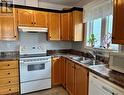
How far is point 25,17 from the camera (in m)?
3.19

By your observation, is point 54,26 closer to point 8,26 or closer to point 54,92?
point 8,26

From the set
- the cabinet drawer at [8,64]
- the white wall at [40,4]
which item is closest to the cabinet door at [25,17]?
the white wall at [40,4]

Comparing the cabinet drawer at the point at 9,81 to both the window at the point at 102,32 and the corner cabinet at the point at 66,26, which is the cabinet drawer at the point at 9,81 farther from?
the window at the point at 102,32

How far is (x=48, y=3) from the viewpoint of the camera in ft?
12.1

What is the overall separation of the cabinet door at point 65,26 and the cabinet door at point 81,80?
1342mm

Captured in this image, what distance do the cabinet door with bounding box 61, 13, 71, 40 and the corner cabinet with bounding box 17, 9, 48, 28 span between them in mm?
527

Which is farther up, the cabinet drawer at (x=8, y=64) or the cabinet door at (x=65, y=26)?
the cabinet door at (x=65, y=26)

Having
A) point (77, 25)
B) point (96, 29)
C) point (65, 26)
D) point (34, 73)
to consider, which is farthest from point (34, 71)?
point (96, 29)

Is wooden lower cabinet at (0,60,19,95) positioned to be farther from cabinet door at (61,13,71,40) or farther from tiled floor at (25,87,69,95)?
cabinet door at (61,13,71,40)

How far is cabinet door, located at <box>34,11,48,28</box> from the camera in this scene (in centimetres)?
332

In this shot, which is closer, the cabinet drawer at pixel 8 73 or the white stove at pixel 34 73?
the cabinet drawer at pixel 8 73

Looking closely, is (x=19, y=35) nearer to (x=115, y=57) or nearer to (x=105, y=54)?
(x=105, y=54)

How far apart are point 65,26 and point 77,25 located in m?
0.42

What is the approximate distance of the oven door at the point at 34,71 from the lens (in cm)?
292
